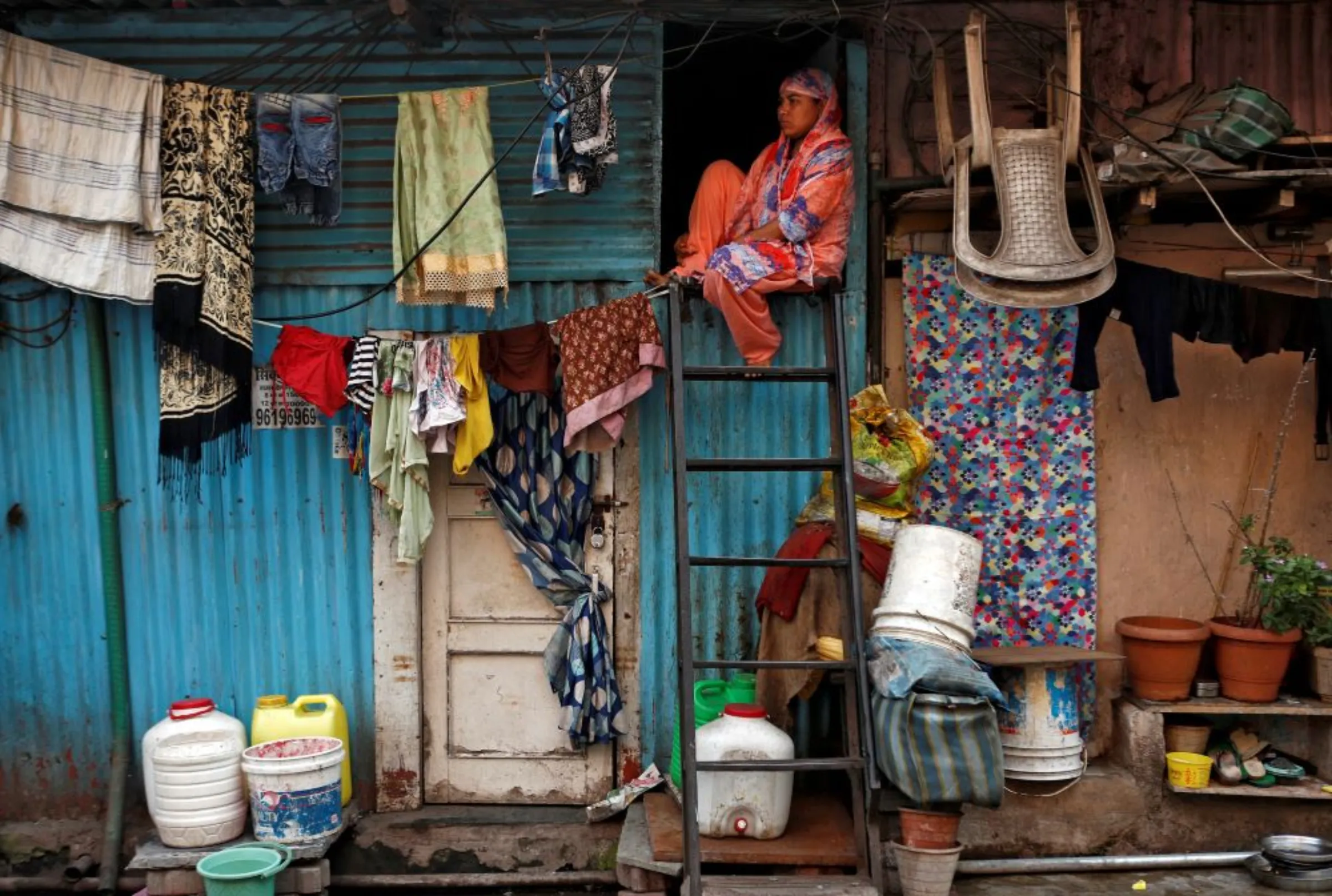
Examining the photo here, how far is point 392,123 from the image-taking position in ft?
17.3

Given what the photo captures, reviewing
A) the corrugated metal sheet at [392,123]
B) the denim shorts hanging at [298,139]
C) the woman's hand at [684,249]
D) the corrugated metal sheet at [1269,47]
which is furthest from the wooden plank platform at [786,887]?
the corrugated metal sheet at [1269,47]

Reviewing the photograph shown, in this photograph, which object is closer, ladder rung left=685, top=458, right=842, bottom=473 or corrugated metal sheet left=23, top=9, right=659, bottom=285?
ladder rung left=685, top=458, right=842, bottom=473

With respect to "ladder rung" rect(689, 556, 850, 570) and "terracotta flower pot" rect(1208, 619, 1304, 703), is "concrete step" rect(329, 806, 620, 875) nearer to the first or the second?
"ladder rung" rect(689, 556, 850, 570)

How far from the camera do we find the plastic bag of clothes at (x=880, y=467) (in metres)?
5.00

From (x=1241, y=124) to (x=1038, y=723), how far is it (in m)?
2.73

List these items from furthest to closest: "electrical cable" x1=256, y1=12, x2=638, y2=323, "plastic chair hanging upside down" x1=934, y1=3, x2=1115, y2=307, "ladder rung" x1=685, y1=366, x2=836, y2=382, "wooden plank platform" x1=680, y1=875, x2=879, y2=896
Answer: "electrical cable" x1=256, y1=12, x2=638, y2=323 → "ladder rung" x1=685, y1=366, x2=836, y2=382 → "plastic chair hanging upside down" x1=934, y1=3, x2=1115, y2=307 → "wooden plank platform" x1=680, y1=875, x2=879, y2=896

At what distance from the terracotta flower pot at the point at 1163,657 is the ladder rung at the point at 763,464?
1719 millimetres

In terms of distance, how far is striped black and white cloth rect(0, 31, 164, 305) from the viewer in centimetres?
479

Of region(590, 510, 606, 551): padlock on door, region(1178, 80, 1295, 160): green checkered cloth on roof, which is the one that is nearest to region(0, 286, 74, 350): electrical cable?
region(590, 510, 606, 551): padlock on door

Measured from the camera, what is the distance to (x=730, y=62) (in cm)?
675

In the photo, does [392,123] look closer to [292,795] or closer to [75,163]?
[75,163]

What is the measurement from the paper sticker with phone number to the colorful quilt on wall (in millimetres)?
2906

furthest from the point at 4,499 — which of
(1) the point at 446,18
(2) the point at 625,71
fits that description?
(2) the point at 625,71

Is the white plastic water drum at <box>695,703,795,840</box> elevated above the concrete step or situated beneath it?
elevated above
